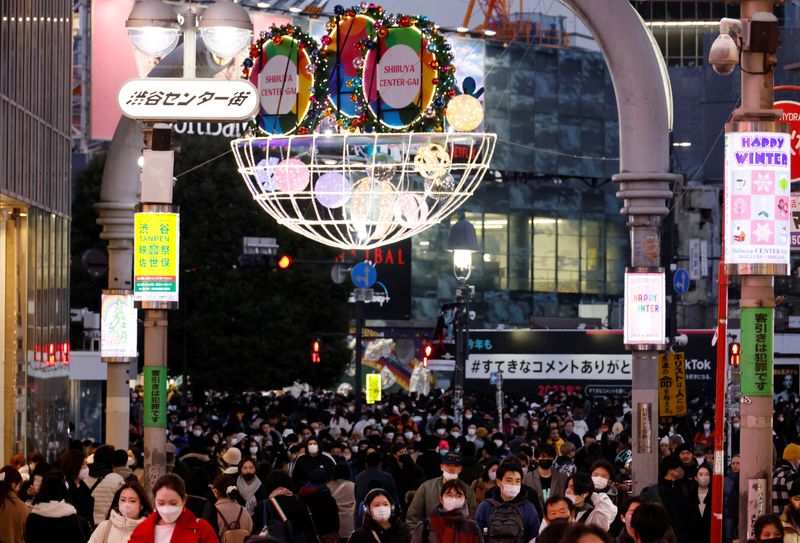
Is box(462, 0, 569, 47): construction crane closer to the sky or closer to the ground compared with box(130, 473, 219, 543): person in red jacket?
closer to the sky

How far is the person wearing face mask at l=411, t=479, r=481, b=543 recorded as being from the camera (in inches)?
446

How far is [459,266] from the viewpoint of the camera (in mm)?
34031

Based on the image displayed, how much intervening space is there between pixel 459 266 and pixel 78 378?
8.16 meters

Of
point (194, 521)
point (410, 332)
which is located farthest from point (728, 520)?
point (410, 332)

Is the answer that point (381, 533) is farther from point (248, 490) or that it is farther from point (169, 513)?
point (248, 490)

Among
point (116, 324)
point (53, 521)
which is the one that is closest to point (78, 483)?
point (53, 521)

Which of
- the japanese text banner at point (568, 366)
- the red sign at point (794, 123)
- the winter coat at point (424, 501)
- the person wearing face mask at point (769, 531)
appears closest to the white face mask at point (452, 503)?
the person wearing face mask at point (769, 531)

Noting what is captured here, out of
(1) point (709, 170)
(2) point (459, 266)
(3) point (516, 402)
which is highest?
(1) point (709, 170)

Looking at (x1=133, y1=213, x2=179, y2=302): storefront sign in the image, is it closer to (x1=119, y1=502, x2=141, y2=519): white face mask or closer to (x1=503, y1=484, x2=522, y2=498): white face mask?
A: (x1=503, y1=484, x2=522, y2=498): white face mask

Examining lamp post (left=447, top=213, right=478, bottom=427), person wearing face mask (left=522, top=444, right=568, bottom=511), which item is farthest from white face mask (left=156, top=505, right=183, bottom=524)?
lamp post (left=447, top=213, right=478, bottom=427)

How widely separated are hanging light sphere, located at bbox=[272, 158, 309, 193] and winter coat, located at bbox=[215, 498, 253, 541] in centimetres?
653

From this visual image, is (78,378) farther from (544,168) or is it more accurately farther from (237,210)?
(544,168)

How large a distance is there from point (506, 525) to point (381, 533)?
999 millimetres

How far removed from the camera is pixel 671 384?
70.1ft
